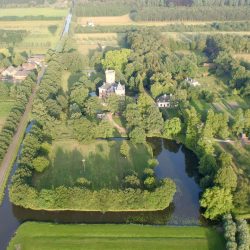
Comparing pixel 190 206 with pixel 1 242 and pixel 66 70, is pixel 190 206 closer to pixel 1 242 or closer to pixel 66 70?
pixel 1 242

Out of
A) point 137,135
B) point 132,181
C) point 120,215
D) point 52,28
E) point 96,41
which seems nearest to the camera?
point 120,215

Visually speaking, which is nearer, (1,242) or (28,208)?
(1,242)

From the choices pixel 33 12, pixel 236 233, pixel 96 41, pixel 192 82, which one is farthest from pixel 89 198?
pixel 33 12

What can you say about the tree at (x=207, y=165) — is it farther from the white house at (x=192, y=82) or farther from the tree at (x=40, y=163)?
the white house at (x=192, y=82)

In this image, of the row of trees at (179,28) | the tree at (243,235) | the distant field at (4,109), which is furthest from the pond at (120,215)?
the row of trees at (179,28)

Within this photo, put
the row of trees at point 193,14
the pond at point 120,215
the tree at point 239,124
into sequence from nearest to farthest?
the pond at point 120,215 < the tree at point 239,124 < the row of trees at point 193,14

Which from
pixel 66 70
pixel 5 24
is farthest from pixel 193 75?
pixel 5 24

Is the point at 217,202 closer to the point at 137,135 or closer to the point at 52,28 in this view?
the point at 137,135
